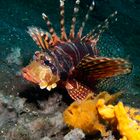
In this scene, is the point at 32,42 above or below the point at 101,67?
above

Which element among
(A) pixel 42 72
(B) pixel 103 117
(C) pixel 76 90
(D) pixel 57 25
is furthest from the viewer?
(D) pixel 57 25

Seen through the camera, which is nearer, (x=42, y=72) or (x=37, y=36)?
(x=42, y=72)

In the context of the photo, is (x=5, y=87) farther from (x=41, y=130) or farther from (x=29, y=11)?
(x=29, y=11)

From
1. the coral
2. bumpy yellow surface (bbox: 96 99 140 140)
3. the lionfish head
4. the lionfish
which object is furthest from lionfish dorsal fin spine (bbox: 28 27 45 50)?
the coral

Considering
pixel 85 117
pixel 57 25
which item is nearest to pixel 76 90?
pixel 85 117

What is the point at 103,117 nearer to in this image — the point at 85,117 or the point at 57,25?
the point at 85,117

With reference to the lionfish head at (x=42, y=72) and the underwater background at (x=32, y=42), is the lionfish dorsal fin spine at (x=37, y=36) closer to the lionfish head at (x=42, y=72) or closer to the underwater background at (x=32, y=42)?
the lionfish head at (x=42, y=72)

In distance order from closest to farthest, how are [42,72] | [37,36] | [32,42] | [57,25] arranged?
[42,72] < [37,36] < [32,42] < [57,25]

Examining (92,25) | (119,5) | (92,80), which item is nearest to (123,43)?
(92,25)
